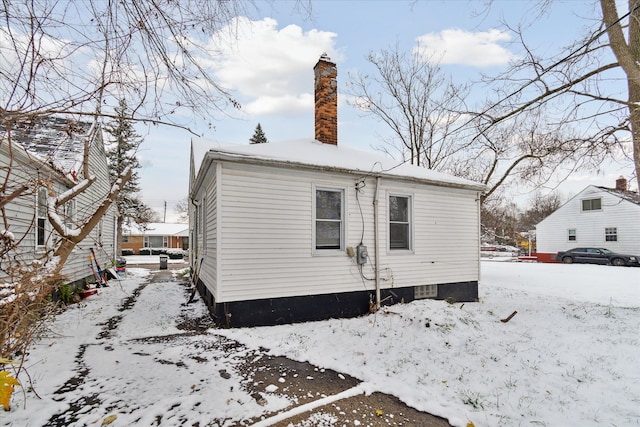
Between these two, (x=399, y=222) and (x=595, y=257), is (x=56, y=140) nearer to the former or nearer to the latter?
(x=399, y=222)

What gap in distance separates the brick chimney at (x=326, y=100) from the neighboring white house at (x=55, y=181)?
516 centimetres

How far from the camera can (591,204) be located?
77.8 ft

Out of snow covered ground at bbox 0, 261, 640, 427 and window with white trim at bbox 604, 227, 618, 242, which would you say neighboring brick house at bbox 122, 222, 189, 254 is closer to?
snow covered ground at bbox 0, 261, 640, 427

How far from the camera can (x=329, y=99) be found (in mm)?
8812

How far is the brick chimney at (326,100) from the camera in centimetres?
876

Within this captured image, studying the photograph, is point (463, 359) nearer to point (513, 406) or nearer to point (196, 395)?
point (513, 406)

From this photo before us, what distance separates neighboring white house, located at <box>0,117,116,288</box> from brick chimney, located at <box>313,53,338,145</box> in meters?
5.16

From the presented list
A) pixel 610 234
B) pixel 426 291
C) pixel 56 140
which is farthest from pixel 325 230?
pixel 610 234

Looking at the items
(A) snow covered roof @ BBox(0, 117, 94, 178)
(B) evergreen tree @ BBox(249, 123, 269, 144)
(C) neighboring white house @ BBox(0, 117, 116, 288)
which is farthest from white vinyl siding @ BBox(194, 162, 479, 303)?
(B) evergreen tree @ BBox(249, 123, 269, 144)

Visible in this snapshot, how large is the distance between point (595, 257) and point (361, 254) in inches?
896

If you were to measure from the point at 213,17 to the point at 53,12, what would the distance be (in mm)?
1190

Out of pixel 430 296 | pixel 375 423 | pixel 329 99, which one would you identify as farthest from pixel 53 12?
pixel 430 296

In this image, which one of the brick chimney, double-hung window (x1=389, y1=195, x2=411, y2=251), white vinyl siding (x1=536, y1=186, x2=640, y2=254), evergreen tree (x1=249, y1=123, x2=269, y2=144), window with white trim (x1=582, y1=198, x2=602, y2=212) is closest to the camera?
double-hung window (x1=389, y1=195, x2=411, y2=251)

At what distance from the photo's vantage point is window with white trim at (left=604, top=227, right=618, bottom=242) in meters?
22.1
